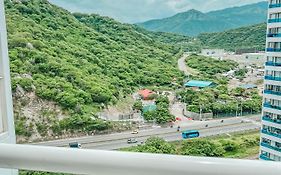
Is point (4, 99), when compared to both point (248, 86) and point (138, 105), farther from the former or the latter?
point (248, 86)

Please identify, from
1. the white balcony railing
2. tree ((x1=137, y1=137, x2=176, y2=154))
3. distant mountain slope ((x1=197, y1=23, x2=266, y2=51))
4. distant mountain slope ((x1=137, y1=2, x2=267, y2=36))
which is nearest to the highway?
tree ((x1=137, y1=137, x2=176, y2=154))

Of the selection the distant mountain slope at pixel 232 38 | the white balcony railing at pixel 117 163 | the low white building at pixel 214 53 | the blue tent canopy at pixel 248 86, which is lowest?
the white balcony railing at pixel 117 163

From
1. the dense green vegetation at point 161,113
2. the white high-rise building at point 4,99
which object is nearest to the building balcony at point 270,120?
the dense green vegetation at point 161,113

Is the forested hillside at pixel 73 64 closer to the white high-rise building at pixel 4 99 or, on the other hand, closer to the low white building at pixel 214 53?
the low white building at pixel 214 53

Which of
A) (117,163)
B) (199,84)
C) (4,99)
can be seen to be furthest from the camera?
(199,84)

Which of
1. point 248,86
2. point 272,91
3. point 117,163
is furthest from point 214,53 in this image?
point 117,163
